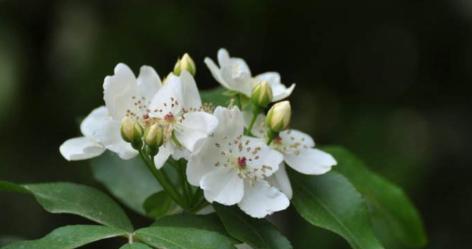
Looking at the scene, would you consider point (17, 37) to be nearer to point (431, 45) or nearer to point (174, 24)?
point (174, 24)

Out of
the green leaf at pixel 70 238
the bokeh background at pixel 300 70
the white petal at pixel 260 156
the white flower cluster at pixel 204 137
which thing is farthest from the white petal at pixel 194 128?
the bokeh background at pixel 300 70

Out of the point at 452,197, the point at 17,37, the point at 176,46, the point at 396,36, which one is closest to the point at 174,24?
the point at 176,46

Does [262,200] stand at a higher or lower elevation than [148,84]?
lower

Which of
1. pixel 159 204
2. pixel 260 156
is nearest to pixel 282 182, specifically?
pixel 260 156

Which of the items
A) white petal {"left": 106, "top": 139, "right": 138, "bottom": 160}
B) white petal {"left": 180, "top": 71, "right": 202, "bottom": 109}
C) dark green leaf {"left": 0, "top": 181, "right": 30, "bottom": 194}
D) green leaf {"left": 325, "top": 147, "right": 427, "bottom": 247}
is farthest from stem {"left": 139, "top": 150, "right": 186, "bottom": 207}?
green leaf {"left": 325, "top": 147, "right": 427, "bottom": 247}

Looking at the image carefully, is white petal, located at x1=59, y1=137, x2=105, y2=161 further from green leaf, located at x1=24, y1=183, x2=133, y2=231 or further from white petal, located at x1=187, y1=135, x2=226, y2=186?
white petal, located at x1=187, y1=135, x2=226, y2=186

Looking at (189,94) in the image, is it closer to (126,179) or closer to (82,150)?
(82,150)
